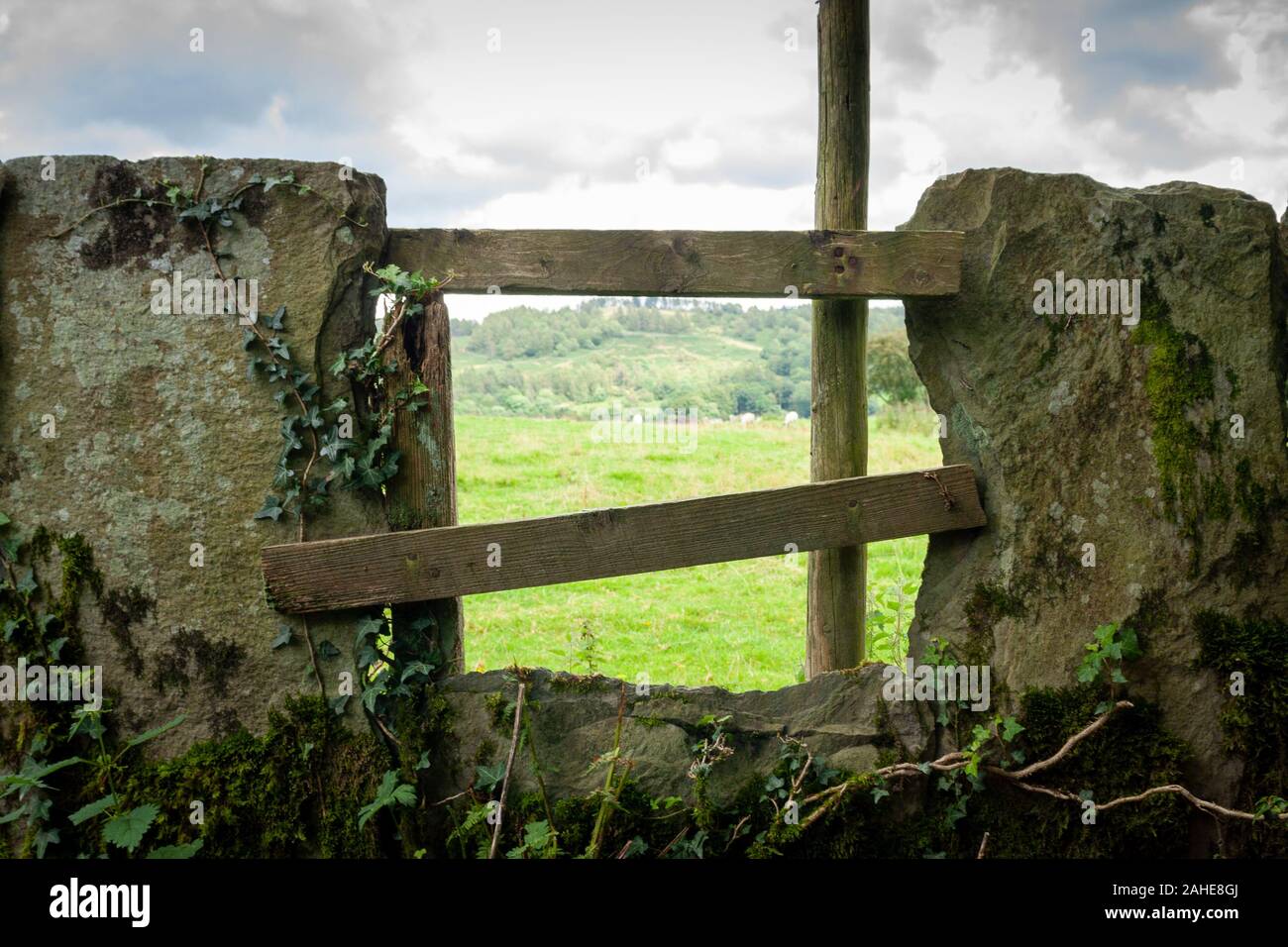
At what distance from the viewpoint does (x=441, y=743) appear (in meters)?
4.02

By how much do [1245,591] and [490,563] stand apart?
332 centimetres

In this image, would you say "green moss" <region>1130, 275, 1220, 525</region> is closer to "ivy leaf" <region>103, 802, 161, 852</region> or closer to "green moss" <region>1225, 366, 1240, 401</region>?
"green moss" <region>1225, 366, 1240, 401</region>

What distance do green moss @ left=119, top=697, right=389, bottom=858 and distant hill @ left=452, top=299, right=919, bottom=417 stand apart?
37.8ft

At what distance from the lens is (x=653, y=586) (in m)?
9.01

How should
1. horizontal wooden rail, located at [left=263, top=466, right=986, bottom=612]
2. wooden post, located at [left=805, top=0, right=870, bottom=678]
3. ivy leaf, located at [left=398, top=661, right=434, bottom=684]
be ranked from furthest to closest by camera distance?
wooden post, located at [left=805, top=0, right=870, bottom=678]
ivy leaf, located at [left=398, top=661, right=434, bottom=684]
horizontal wooden rail, located at [left=263, top=466, right=986, bottom=612]

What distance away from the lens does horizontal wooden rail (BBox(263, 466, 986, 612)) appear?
12.5ft

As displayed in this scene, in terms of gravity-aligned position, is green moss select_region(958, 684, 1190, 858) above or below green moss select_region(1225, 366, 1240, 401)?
below

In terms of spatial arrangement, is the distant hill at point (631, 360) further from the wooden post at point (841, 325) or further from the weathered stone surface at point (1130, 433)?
the weathered stone surface at point (1130, 433)

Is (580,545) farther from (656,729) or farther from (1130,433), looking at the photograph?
(1130,433)

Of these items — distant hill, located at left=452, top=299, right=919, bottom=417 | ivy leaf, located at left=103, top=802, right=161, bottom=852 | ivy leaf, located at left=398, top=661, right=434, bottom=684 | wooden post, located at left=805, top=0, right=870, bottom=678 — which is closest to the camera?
ivy leaf, located at left=103, top=802, right=161, bottom=852

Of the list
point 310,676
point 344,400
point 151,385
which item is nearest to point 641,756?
point 310,676

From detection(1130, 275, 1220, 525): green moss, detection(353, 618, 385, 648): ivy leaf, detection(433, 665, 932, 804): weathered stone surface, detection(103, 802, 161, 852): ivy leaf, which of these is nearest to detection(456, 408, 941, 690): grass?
detection(433, 665, 932, 804): weathered stone surface
